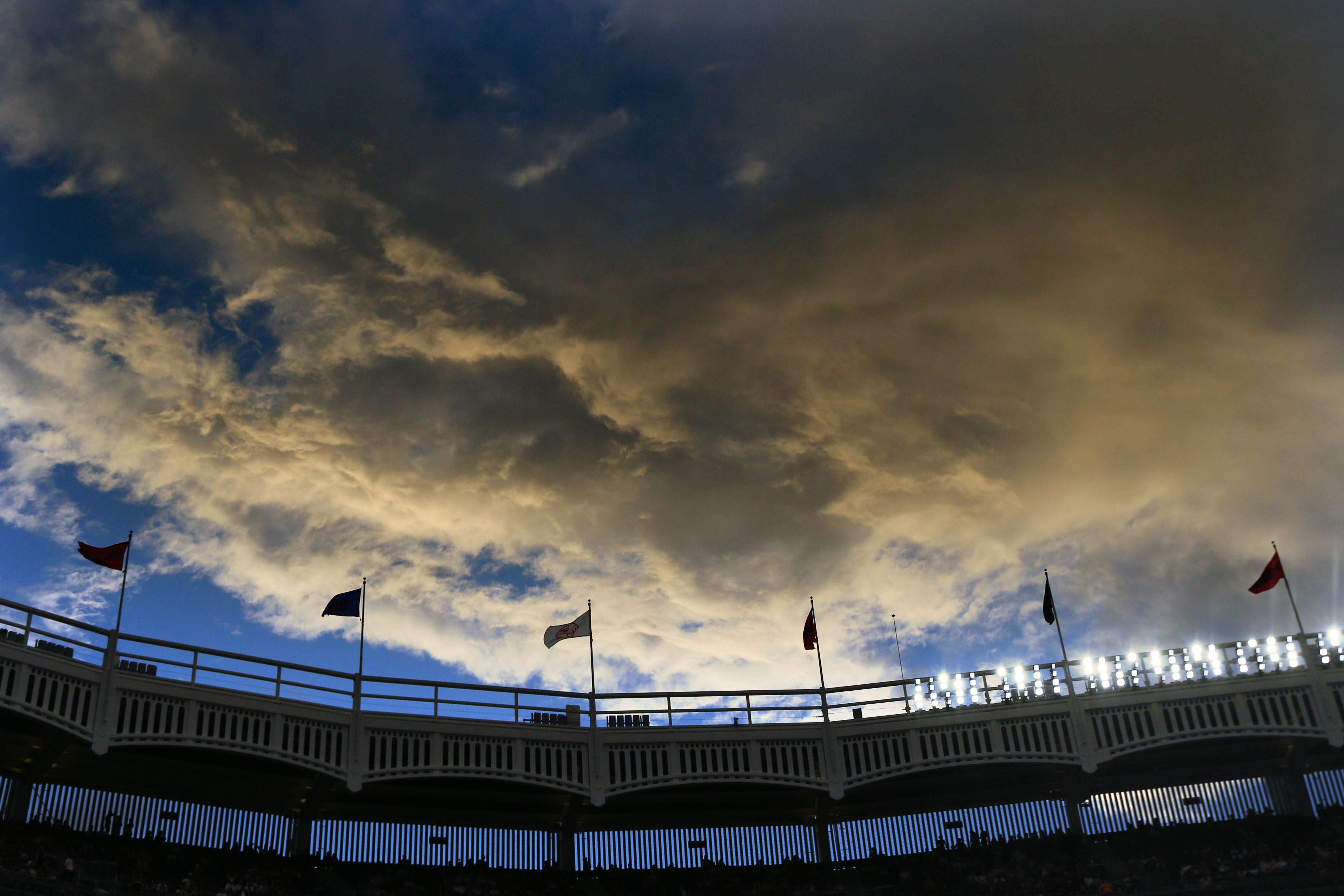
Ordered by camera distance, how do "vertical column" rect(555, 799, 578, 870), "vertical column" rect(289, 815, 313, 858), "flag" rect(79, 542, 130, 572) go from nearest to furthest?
"flag" rect(79, 542, 130, 572), "vertical column" rect(289, 815, 313, 858), "vertical column" rect(555, 799, 578, 870)

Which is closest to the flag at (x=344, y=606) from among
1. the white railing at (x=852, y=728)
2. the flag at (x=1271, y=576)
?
the white railing at (x=852, y=728)

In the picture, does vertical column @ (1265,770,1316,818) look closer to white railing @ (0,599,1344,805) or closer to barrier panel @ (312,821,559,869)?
white railing @ (0,599,1344,805)

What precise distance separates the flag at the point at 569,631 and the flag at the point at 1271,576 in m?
24.7

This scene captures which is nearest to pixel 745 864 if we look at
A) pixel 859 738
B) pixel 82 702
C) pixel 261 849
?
pixel 859 738

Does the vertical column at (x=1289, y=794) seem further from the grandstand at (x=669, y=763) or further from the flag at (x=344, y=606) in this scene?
the flag at (x=344, y=606)

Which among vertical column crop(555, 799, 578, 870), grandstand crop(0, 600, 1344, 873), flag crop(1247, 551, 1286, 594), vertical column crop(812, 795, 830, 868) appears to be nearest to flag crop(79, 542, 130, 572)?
grandstand crop(0, 600, 1344, 873)

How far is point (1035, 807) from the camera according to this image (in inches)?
1869

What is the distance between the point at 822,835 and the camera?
155ft

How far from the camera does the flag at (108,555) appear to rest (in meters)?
35.0

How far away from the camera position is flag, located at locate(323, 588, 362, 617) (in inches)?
1512

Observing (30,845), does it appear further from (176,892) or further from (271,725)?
(271,725)

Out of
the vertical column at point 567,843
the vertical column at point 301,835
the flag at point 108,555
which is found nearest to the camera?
the flag at point 108,555

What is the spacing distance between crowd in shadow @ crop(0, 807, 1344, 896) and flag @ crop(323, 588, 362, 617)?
9.07 m

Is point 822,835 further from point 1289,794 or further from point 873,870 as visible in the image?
point 1289,794
